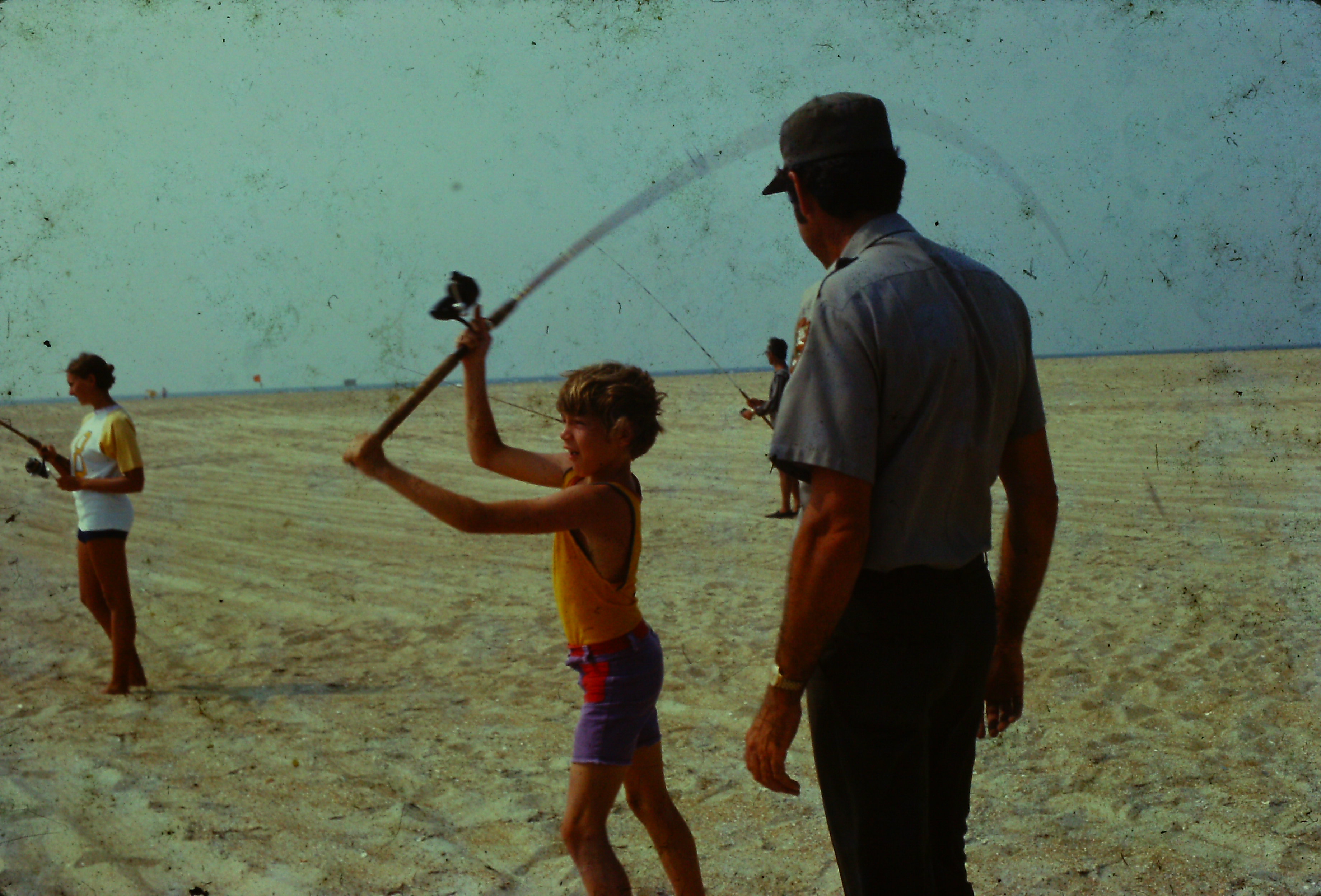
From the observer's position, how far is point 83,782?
4.13 metres

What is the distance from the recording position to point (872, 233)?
6.71 feet

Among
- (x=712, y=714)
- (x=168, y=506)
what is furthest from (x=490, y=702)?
(x=168, y=506)

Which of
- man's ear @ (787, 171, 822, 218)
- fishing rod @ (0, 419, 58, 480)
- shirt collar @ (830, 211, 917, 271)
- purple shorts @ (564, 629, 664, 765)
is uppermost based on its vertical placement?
man's ear @ (787, 171, 822, 218)

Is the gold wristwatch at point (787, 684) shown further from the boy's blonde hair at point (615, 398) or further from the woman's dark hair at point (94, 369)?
the woman's dark hair at point (94, 369)

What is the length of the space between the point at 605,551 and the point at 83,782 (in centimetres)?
290

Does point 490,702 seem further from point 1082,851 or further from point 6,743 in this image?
point 1082,851

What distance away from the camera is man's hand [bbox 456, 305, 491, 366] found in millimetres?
2541

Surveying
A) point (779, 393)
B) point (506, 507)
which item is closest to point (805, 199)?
point (506, 507)

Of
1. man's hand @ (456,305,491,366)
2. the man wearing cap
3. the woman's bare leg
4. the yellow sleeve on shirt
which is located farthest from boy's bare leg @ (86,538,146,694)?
the woman's bare leg

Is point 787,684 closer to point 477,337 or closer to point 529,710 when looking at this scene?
point 477,337

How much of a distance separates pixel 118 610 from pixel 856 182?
15.1ft

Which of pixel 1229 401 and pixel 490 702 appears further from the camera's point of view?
pixel 1229 401

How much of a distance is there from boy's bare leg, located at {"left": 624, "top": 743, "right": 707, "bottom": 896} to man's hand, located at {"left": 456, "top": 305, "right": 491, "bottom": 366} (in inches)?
43.0

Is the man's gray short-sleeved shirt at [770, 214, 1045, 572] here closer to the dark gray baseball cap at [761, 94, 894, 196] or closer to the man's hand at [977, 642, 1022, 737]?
the dark gray baseball cap at [761, 94, 894, 196]
